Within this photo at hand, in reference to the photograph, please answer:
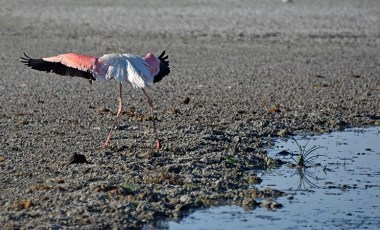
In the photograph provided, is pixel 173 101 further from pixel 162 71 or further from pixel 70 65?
pixel 70 65

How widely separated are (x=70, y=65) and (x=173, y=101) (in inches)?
151

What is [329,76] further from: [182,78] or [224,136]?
[224,136]

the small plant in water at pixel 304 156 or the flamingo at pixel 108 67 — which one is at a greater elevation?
the flamingo at pixel 108 67

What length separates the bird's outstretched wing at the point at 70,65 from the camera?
966 cm

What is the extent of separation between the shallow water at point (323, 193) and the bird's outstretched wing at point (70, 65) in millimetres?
2062

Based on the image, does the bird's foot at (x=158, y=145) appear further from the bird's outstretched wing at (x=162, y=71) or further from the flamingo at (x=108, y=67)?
the bird's outstretched wing at (x=162, y=71)

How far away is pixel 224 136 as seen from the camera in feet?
35.2

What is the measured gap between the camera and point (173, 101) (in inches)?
530

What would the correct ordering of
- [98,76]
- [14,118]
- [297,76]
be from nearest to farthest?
[98,76] → [14,118] → [297,76]

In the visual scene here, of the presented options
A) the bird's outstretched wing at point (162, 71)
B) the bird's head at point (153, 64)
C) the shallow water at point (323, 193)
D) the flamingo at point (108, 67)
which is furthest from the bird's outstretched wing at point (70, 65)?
the shallow water at point (323, 193)

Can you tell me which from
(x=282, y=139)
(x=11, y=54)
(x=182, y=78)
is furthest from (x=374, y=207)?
(x=11, y=54)

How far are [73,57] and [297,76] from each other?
734cm

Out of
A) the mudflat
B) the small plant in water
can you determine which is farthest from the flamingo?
the small plant in water

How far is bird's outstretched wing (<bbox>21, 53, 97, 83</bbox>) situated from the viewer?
Result: 9.66 metres
